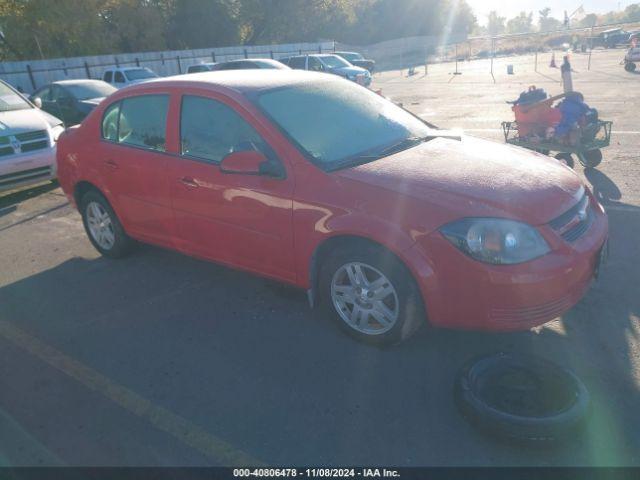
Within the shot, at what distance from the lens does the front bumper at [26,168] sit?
26.7 feet

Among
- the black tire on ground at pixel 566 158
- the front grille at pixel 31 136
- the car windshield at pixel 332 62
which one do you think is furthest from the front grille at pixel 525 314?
the car windshield at pixel 332 62

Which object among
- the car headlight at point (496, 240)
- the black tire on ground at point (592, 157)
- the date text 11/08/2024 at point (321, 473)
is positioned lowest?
the black tire on ground at point (592, 157)

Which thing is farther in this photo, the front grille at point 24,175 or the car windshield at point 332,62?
the car windshield at point 332,62

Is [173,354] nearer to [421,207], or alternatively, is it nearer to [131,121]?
[421,207]

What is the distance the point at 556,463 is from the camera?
261cm

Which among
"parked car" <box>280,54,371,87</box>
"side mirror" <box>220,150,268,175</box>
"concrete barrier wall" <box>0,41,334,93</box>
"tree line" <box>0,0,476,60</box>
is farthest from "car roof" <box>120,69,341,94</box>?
"tree line" <box>0,0,476,60</box>

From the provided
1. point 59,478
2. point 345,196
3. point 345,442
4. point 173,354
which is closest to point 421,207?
point 345,196

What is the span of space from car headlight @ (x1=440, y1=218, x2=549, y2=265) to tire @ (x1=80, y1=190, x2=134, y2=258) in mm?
3527

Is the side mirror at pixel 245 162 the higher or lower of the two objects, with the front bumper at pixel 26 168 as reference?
higher

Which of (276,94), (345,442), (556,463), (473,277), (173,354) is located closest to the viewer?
(556,463)

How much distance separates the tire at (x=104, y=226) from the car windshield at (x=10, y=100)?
15.7 feet

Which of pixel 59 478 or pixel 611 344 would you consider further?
pixel 611 344

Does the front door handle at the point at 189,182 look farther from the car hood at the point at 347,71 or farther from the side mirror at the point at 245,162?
the car hood at the point at 347,71

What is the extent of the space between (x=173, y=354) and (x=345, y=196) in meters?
1.65
